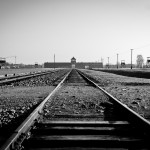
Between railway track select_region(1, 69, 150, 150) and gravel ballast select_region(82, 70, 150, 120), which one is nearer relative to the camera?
railway track select_region(1, 69, 150, 150)

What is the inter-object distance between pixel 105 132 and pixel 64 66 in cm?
19568

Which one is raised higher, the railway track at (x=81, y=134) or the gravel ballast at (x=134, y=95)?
the railway track at (x=81, y=134)

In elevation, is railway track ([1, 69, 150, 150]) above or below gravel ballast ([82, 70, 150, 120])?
above

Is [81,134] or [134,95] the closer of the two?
[81,134]

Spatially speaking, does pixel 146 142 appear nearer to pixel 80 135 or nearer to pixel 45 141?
pixel 80 135

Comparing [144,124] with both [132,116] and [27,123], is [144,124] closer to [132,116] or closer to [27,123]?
[132,116]

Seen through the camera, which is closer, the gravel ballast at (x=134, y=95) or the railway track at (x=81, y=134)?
the railway track at (x=81, y=134)

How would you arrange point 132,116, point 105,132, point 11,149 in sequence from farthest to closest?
point 132,116 → point 105,132 → point 11,149

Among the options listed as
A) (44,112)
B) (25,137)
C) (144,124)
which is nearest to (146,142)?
(144,124)

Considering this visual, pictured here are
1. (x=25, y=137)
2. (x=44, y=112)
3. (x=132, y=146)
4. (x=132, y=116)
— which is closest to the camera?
(x=132, y=146)

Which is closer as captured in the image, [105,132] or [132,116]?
[105,132]

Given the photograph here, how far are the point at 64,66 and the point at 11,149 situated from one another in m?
197

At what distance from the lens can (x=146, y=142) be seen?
332cm

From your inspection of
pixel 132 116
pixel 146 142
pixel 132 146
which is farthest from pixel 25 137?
pixel 132 116
